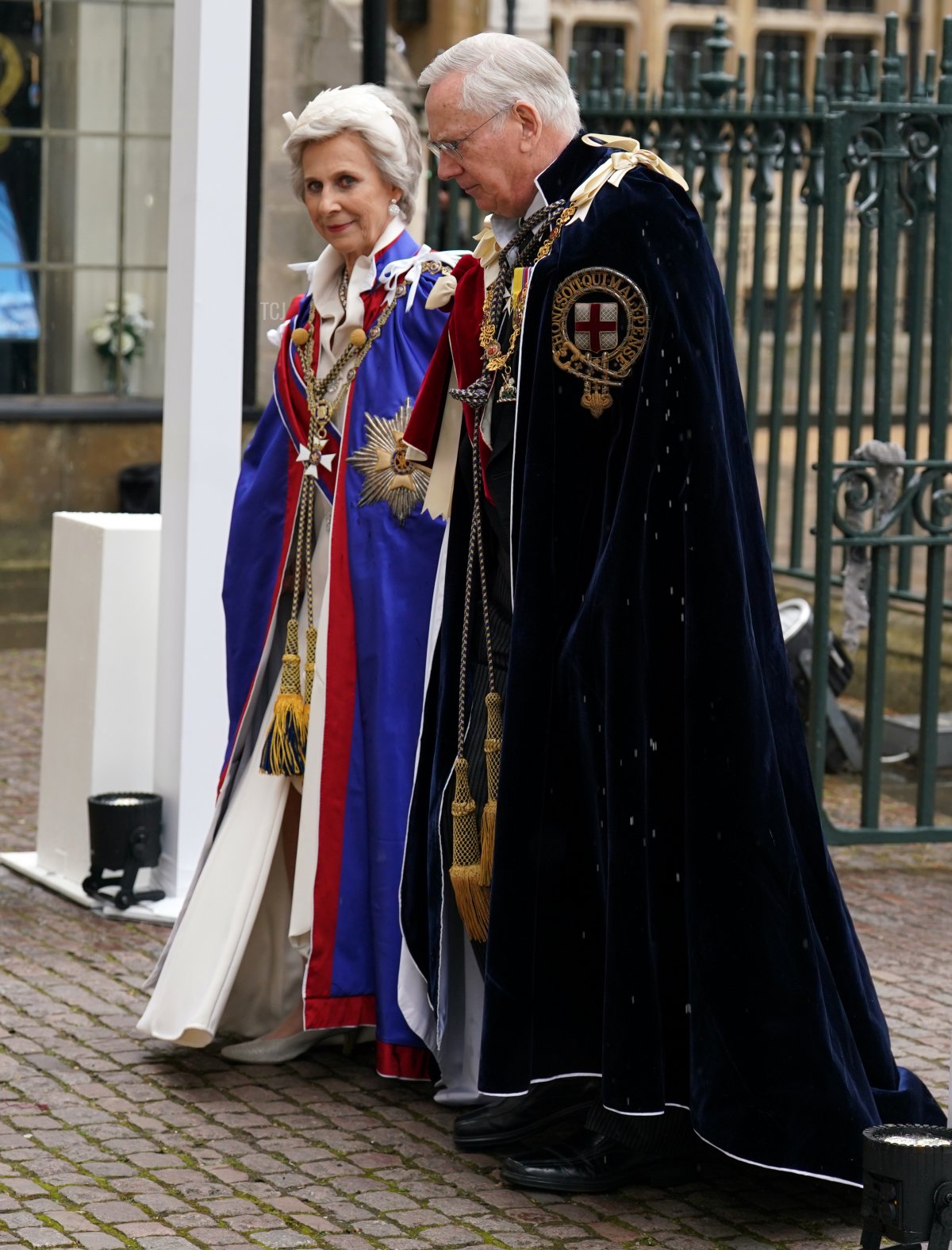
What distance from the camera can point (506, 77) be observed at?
13.0 ft

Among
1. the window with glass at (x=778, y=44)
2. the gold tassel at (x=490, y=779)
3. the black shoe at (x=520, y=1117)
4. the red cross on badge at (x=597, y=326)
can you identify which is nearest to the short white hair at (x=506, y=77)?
the red cross on badge at (x=597, y=326)

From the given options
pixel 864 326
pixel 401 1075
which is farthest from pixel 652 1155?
pixel 864 326

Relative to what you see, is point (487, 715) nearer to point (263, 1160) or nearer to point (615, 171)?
point (263, 1160)

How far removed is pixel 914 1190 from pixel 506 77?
1.95 m

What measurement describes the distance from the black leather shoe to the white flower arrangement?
712cm

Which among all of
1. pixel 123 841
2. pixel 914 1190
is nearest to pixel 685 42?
pixel 123 841

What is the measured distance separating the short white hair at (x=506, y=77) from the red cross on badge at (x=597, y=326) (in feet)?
1.25

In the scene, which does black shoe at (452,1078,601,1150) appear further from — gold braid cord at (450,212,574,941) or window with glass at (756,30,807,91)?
window with glass at (756,30,807,91)

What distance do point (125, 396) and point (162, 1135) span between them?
22.1 feet

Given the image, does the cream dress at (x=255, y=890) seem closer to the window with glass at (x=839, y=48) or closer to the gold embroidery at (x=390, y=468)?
the gold embroidery at (x=390, y=468)

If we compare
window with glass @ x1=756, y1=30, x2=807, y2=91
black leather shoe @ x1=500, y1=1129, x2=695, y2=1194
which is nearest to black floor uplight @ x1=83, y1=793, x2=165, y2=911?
black leather shoe @ x1=500, y1=1129, x2=695, y2=1194

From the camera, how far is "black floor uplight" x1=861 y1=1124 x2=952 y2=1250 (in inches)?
133

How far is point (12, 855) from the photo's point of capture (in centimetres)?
633

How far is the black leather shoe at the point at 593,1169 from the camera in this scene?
4.03 metres
